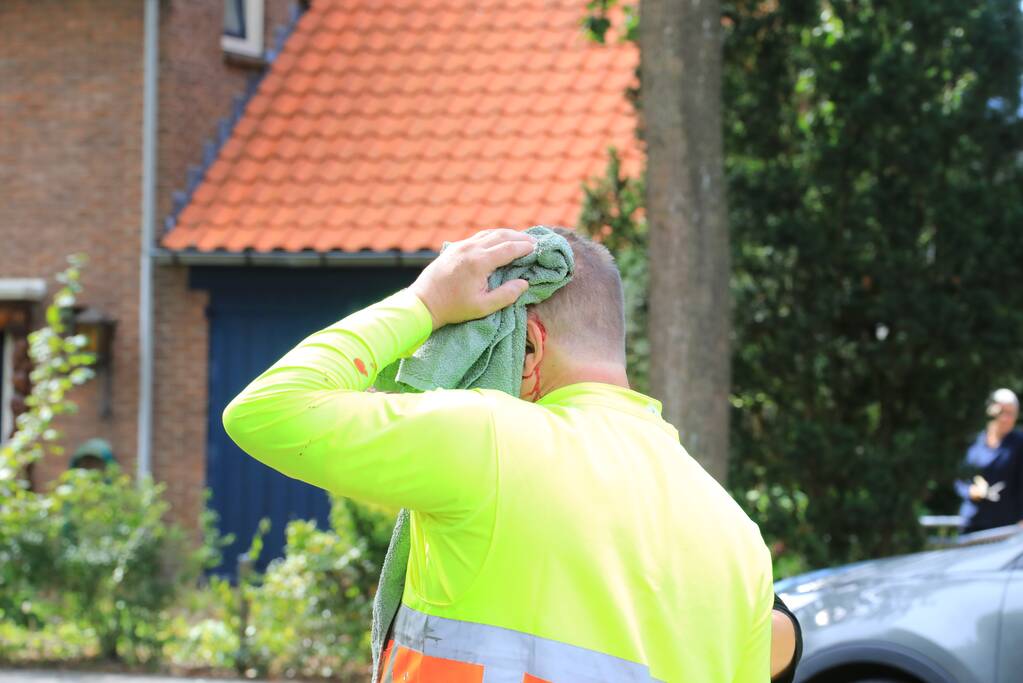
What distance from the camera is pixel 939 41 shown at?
8195 mm

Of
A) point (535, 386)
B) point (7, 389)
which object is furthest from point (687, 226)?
point (7, 389)

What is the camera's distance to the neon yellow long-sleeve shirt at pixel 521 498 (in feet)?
6.87

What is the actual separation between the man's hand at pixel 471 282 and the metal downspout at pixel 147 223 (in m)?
10.3

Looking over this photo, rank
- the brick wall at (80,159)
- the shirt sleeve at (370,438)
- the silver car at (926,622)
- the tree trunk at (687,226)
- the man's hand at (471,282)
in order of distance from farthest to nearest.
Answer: the brick wall at (80,159), the tree trunk at (687,226), the silver car at (926,622), the man's hand at (471,282), the shirt sleeve at (370,438)

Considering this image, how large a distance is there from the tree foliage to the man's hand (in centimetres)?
595

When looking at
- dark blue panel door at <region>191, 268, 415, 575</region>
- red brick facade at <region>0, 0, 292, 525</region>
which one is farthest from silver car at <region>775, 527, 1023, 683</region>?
red brick facade at <region>0, 0, 292, 525</region>

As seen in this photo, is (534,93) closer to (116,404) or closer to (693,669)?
(116,404)

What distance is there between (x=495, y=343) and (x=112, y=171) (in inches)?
426

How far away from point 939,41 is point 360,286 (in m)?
5.36

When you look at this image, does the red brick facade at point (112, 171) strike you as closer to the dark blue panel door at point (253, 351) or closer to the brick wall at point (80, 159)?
the brick wall at point (80, 159)

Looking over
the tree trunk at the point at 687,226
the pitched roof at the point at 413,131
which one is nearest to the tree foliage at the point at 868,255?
the tree trunk at the point at 687,226

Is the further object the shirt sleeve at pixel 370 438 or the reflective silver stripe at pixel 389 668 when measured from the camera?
the reflective silver stripe at pixel 389 668

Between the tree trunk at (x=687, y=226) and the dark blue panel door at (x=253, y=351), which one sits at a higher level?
the tree trunk at (x=687, y=226)

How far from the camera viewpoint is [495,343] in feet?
7.63
